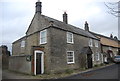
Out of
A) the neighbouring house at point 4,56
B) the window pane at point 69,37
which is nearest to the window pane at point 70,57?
the window pane at point 69,37

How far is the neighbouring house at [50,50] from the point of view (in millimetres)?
17891

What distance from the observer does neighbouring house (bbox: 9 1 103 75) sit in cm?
1789

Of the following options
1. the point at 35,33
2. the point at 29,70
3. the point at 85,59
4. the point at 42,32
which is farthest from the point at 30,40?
the point at 85,59

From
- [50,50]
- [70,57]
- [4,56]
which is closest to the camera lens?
[50,50]

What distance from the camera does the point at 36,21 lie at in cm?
2270

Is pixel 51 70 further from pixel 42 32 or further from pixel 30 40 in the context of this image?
pixel 30 40

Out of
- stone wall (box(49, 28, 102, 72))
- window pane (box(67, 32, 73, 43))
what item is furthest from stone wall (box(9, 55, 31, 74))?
window pane (box(67, 32, 73, 43))

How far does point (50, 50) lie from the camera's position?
59.2ft

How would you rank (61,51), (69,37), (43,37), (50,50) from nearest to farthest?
(50,50) → (61,51) → (43,37) → (69,37)

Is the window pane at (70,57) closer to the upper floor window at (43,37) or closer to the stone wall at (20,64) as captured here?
the upper floor window at (43,37)

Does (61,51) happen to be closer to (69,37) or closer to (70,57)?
(70,57)

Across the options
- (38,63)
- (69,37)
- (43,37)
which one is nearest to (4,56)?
(43,37)

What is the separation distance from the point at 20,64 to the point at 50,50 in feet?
17.3

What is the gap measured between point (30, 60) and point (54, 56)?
10.3ft
